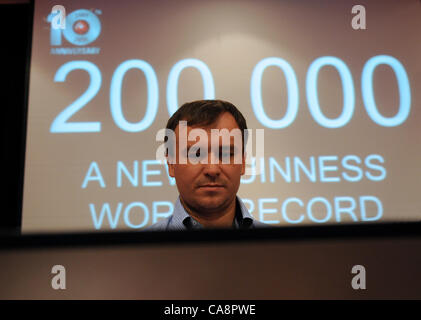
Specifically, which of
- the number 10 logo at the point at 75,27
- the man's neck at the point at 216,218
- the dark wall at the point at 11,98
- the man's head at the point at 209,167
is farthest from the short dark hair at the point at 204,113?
the dark wall at the point at 11,98

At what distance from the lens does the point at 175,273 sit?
4.80ft

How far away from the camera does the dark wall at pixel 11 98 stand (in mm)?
2367

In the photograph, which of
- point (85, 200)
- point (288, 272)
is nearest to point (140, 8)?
point (85, 200)

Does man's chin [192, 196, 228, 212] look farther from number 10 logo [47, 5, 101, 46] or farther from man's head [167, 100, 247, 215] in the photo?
number 10 logo [47, 5, 101, 46]

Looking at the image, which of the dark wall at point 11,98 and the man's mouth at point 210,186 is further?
the dark wall at point 11,98

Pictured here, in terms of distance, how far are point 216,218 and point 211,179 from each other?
0.58ft

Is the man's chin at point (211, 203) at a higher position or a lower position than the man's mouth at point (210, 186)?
lower

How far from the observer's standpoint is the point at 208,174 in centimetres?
184

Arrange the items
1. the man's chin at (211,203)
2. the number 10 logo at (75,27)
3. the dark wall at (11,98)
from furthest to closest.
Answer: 1. the dark wall at (11,98)
2. the number 10 logo at (75,27)
3. the man's chin at (211,203)

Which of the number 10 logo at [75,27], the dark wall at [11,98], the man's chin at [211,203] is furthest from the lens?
the dark wall at [11,98]

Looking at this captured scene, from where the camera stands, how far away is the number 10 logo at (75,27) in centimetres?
212

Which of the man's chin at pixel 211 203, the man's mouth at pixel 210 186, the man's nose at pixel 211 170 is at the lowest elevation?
the man's chin at pixel 211 203

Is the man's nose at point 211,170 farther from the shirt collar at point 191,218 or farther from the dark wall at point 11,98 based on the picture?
the dark wall at point 11,98
